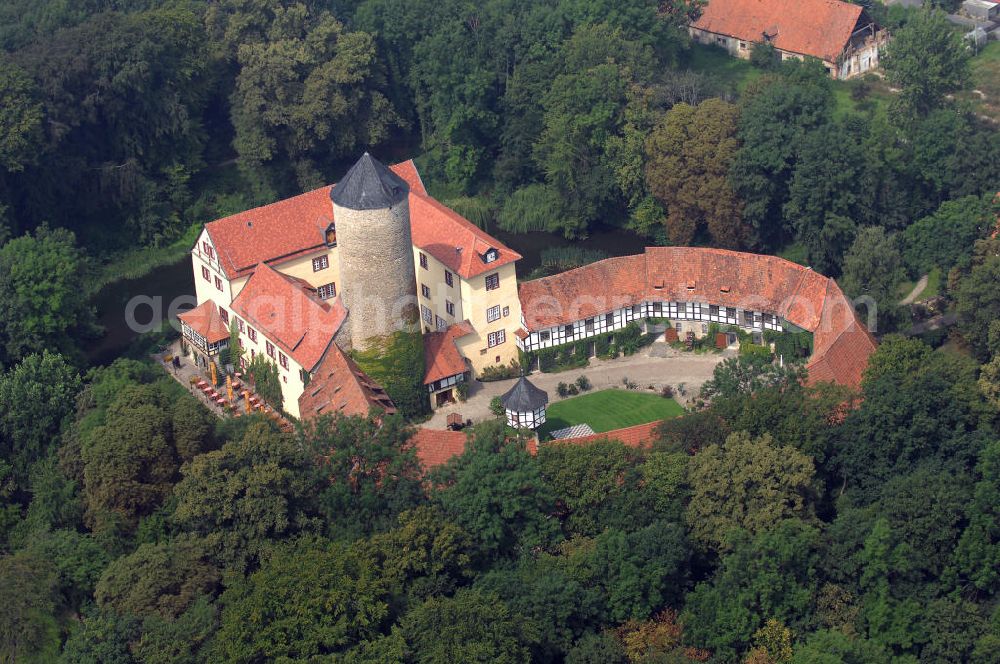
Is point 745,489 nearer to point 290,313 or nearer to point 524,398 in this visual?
point 524,398

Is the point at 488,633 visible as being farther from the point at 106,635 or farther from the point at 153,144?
the point at 153,144

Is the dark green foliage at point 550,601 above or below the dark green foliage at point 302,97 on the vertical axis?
below

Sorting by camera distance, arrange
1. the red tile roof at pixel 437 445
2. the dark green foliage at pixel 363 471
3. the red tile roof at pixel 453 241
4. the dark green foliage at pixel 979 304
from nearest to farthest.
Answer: the dark green foliage at pixel 363 471 < the red tile roof at pixel 437 445 < the dark green foliage at pixel 979 304 < the red tile roof at pixel 453 241

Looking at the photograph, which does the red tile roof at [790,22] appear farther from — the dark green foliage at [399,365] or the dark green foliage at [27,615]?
the dark green foliage at [27,615]

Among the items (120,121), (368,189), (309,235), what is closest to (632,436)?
(368,189)

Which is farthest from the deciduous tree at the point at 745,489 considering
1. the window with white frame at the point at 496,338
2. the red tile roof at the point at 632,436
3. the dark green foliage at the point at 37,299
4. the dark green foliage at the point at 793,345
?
the dark green foliage at the point at 37,299

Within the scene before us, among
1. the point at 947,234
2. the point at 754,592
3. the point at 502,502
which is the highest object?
the point at 947,234

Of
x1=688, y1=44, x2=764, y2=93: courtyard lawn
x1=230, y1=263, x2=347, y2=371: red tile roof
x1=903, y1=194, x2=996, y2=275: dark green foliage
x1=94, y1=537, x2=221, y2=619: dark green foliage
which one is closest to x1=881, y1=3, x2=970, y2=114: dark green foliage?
x1=903, y1=194, x2=996, y2=275: dark green foliage
